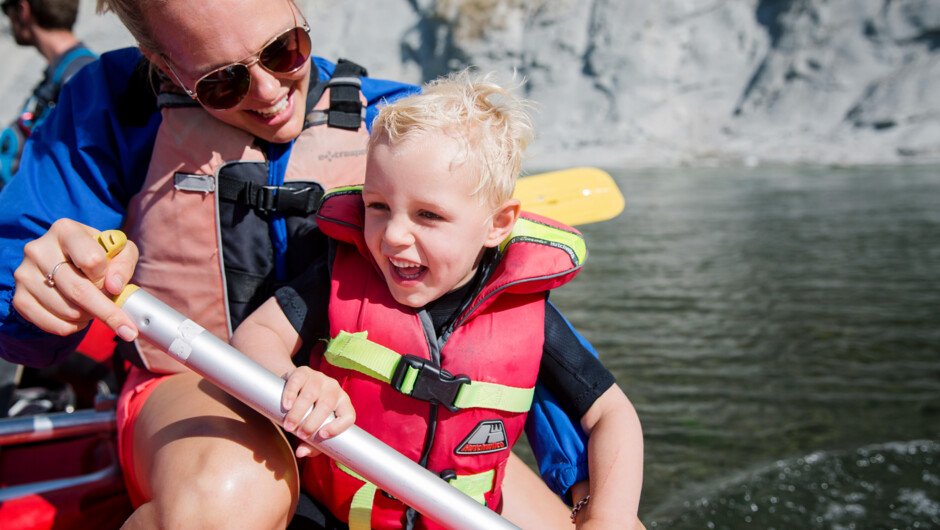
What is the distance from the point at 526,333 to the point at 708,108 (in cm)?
2818

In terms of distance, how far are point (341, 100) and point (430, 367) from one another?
0.78 m

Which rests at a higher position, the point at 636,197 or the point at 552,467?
the point at 636,197

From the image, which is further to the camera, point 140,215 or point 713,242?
point 713,242

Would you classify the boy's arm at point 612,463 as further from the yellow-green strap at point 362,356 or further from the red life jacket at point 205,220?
the red life jacket at point 205,220

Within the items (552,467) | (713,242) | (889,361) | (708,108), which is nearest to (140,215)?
(552,467)

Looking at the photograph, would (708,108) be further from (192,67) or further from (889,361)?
(192,67)

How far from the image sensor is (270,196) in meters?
1.67

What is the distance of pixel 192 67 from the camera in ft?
4.90

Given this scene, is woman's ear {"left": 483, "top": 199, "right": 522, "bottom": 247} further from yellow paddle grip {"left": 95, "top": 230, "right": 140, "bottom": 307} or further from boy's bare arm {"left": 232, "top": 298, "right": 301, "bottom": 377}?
yellow paddle grip {"left": 95, "top": 230, "right": 140, "bottom": 307}

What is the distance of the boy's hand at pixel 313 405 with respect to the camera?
3.77 feet

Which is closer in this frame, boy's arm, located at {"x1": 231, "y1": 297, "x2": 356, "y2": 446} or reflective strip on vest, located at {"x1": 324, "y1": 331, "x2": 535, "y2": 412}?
boy's arm, located at {"x1": 231, "y1": 297, "x2": 356, "y2": 446}

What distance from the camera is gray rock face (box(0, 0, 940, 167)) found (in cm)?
2319

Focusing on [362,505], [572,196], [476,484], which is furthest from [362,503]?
[572,196]

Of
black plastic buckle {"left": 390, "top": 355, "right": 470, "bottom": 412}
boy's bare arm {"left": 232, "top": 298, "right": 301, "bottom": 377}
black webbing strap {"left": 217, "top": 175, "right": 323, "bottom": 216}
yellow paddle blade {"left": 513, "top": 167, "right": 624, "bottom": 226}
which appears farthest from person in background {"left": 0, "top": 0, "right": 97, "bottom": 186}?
black plastic buckle {"left": 390, "top": 355, "right": 470, "bottom": 412}
